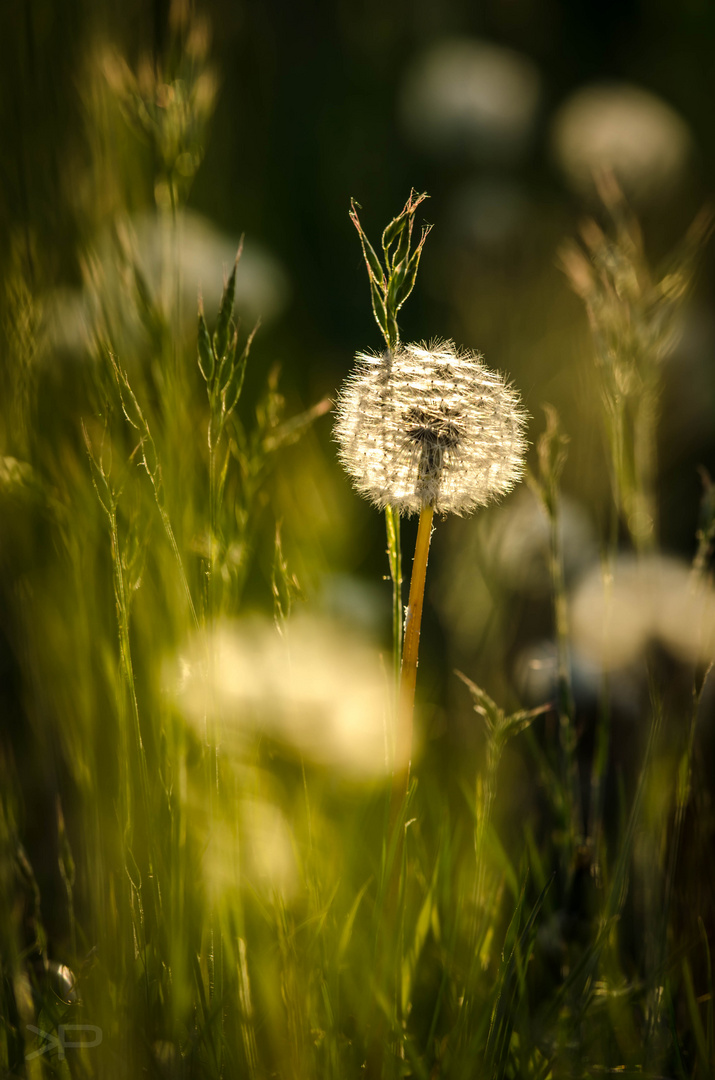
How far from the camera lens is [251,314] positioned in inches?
35.7

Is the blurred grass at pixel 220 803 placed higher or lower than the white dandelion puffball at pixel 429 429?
lower

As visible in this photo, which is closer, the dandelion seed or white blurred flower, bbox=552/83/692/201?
the dandelion seed

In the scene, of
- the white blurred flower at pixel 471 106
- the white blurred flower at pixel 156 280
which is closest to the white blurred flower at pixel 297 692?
the white blurred flower at pixel 156 280

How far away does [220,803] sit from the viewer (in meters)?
0.33

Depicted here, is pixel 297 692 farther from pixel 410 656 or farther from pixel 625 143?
pixel 625 143

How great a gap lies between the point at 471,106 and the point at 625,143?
25 cm

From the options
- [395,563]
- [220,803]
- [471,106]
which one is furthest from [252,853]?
[471,106]

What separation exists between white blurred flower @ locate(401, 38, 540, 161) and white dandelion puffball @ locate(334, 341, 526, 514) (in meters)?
0.97

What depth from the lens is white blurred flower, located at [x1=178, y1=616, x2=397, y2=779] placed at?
0.36 metres

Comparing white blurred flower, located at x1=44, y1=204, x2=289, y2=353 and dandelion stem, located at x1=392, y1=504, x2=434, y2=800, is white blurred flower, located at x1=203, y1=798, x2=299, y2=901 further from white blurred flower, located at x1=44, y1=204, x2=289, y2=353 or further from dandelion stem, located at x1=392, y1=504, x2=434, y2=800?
white blurred flower, located at x1=44, y1=204, x2=289, y2=353

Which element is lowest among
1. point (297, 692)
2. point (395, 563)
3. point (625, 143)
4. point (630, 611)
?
point (630, 611)

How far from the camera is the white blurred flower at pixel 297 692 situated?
0.36 m

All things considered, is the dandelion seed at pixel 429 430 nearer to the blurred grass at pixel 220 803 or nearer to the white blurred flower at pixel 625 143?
the blurred grass at pixel 220 803

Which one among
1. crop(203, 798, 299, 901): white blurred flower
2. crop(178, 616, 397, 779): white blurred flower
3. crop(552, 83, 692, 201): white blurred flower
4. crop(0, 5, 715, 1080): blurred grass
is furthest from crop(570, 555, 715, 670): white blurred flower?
crop(552, 83, 692, 201): white blurred flower
